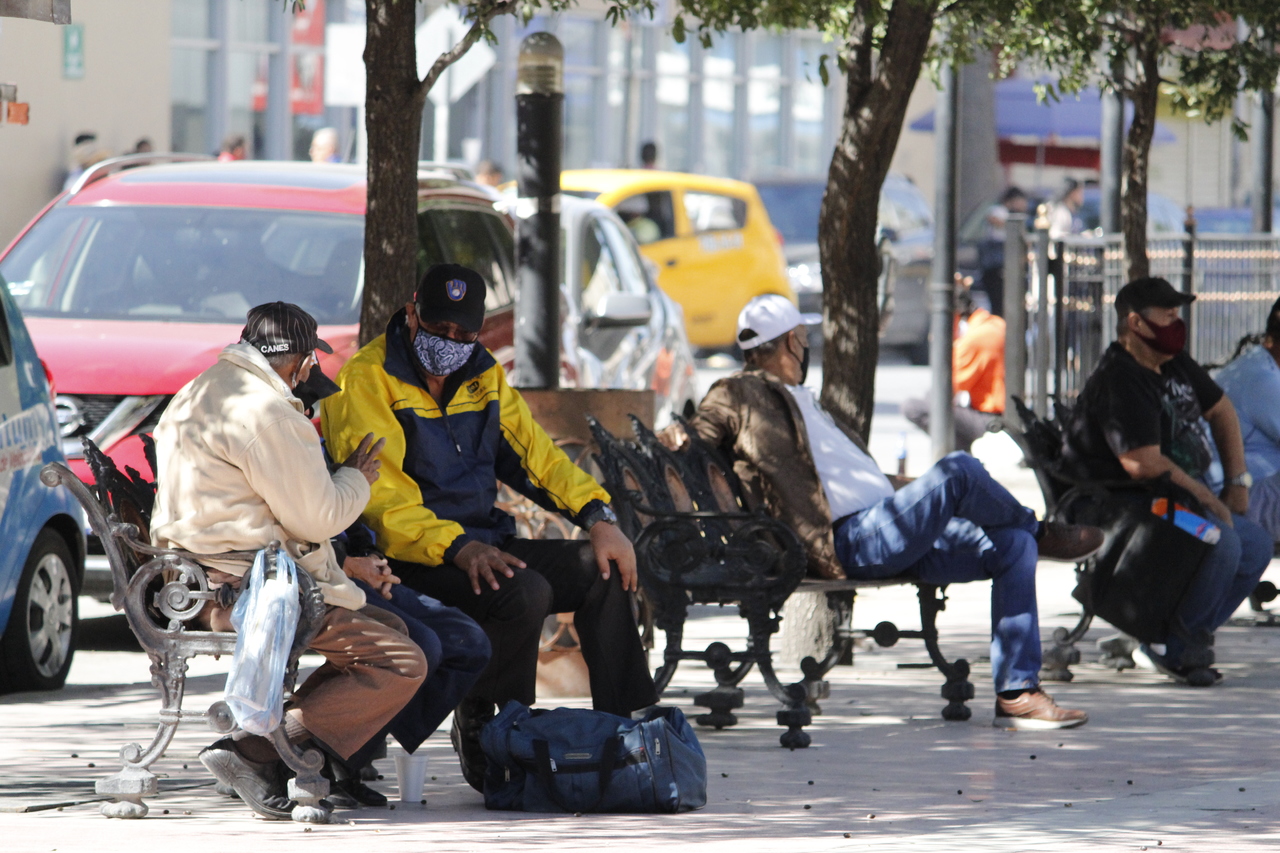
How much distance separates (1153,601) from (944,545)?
1233mm

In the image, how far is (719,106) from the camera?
40.1 meters

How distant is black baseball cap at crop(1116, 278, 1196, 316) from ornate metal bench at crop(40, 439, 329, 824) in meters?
3.82

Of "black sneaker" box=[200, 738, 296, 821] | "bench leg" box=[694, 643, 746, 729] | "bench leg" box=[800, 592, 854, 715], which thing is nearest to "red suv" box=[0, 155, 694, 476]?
"bench leg" box=[800, 592, 854, 715]

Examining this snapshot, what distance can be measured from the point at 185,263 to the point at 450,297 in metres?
4.54

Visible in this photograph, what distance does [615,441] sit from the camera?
761 cm

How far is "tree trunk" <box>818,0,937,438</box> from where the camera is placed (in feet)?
29.9

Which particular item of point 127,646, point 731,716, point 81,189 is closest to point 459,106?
point 81,189

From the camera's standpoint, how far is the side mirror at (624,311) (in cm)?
1202

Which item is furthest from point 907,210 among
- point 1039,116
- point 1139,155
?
point 1139,155

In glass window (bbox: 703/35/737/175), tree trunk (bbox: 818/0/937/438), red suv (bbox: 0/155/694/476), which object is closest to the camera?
tree trunk (bbox: 818/0/937/438)

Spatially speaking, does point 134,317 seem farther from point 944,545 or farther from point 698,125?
point 698,125

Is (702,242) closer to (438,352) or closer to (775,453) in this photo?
(775,453)

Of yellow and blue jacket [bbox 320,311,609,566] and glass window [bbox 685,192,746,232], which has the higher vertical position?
glass window [bbox 685,192,746,232]

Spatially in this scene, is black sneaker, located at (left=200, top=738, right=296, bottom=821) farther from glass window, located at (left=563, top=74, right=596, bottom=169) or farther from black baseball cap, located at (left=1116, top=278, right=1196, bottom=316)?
glass window, located at (left=563, top=74, right=596, bottom=169)
